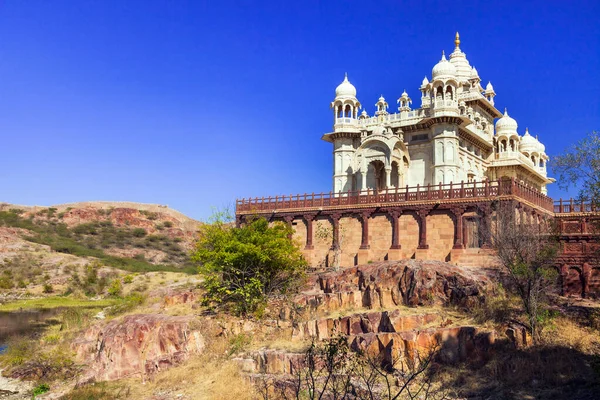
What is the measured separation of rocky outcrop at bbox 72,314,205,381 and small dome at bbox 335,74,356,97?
80.5ft

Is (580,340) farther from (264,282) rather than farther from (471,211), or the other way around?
(264,282)

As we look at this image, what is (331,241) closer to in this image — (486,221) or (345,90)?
(486,221)

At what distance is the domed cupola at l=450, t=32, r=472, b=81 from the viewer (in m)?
48.9

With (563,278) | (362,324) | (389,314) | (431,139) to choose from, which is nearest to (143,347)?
(362,324)

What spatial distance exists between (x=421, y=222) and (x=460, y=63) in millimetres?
20859

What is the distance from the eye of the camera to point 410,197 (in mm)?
35781

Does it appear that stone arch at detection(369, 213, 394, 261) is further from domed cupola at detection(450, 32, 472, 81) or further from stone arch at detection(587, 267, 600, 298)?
domed cupola at detection(450, 32, 472, 81)

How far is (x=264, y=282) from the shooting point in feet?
99.3

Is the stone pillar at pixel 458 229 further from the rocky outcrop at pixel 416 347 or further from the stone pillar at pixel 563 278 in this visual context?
the rocky outcrop at pixel 416 347

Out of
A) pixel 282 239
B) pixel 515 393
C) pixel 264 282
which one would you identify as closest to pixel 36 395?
pixel 264 282

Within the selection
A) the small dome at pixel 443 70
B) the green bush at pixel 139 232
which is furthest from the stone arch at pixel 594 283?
the green bush at pixel 139 232

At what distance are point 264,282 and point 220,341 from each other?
4837mm

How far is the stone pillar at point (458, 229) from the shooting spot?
1320 inches

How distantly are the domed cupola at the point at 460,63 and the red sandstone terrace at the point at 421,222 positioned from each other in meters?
15.0
